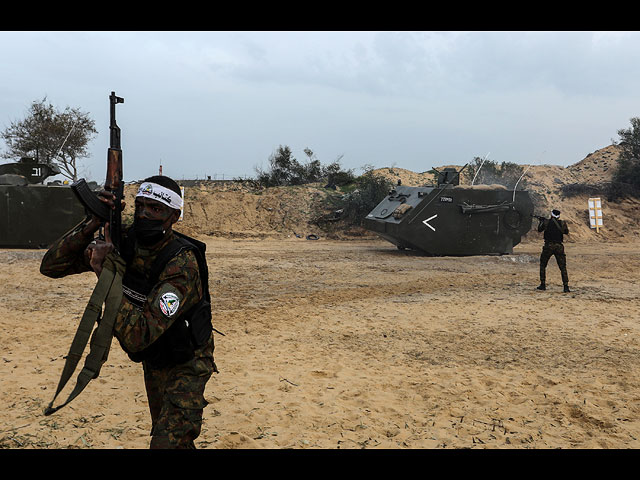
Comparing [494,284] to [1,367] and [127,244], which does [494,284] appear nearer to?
[1,367]

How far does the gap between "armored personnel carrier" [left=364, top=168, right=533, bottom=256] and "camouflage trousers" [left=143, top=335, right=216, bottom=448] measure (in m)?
12.5

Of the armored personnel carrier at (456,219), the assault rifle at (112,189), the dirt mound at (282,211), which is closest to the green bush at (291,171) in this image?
the dirt mound at (282,211)

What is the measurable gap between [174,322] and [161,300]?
0.60ft

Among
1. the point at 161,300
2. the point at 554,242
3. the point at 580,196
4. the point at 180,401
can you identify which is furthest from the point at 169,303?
the point at 580,196

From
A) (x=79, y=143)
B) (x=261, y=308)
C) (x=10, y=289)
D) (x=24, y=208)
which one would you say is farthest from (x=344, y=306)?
(x=79, y=143)

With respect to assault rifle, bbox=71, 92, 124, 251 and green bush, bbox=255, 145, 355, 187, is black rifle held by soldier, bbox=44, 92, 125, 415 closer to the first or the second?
assault rifle, bbox=71, 92, 124, 251

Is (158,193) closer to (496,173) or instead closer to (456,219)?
(456,219)

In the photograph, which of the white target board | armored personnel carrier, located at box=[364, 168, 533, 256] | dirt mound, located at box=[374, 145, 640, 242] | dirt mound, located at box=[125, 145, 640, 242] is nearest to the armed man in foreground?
armored personnel carrier, located at box=[364, 168, 533, 256]

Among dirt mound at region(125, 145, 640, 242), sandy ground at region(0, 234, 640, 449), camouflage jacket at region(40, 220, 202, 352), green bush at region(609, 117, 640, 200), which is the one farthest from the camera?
green bush at region(609, 117, 640, 200)

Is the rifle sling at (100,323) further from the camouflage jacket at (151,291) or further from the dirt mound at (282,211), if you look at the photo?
the dirt mound at (282,211)

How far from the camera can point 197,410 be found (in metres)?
2.68

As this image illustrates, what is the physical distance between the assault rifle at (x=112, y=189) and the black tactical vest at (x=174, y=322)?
114mm

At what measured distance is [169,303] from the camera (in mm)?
2564

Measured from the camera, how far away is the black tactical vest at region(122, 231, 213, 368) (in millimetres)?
2695
